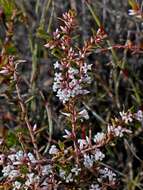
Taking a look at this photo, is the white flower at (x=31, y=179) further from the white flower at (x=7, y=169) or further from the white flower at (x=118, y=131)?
the white flower at (x=118, y=131)

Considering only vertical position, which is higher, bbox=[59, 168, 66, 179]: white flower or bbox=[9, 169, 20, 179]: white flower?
bbox=[9, 169, 20, 179]: white flower

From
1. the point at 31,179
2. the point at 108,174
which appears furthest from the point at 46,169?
the point at 108,174

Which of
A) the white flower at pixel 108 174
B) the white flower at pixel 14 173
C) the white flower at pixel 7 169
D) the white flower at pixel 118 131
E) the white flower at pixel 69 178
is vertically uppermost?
the white flower at pixel 118 131

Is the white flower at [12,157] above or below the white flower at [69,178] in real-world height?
above

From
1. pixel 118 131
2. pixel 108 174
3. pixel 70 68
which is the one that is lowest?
pixel 108 174

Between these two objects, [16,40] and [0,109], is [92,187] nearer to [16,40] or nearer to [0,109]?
[0,109]

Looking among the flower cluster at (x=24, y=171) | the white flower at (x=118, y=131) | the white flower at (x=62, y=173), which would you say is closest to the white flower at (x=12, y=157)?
the flower cluster at (x=24, y=171)

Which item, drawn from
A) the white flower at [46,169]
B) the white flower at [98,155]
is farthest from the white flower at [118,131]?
the white flower at [46,169]

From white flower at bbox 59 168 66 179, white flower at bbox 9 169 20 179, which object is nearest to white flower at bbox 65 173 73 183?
white flower at bbox 59 168 66 179

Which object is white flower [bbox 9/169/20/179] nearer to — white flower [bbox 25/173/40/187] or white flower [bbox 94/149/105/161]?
white flower [bbox 25/173/40/187]

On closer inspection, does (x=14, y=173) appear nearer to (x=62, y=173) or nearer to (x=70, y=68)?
(x=62, y=173)

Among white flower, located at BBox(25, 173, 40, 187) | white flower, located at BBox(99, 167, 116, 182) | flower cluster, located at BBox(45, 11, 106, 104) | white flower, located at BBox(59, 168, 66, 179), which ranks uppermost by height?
flower cluster, located at BBox(45, 11, 106, 104)
